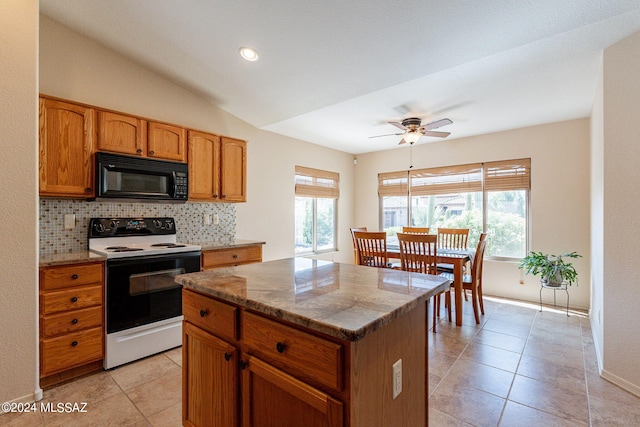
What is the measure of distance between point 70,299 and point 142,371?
0.76 meters

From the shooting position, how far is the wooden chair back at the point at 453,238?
4171 millimetres

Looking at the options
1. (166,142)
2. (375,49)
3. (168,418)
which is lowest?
(168,418)

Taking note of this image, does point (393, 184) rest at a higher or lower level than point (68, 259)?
higher

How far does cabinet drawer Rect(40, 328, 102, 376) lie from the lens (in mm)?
2086

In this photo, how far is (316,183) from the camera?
514cm

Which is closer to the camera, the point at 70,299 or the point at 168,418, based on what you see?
the point at 168,418

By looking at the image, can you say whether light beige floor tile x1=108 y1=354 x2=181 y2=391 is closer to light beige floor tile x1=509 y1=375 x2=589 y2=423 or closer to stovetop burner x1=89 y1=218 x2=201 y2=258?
stovetop burner x1=89 y1=218 x2=201 y2=258

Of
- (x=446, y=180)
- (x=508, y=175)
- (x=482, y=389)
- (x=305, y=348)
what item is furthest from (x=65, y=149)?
(x=508, y=175)

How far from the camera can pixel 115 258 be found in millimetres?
2314

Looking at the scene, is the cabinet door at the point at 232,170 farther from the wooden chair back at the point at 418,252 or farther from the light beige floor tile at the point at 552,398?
the light beige floor tile at the point at 552,398

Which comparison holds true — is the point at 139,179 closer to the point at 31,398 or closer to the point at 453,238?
the point at 31,398

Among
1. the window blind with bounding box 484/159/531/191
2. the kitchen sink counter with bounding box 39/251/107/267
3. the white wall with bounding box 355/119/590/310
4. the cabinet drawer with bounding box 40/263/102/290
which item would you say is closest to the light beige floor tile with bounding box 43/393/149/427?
the cabinet drawer with bounding box 40/263/102/290

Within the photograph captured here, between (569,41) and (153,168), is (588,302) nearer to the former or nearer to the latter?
(569,41)

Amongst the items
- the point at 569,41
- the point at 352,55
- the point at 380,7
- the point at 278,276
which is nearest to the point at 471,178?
the point at 569,41
